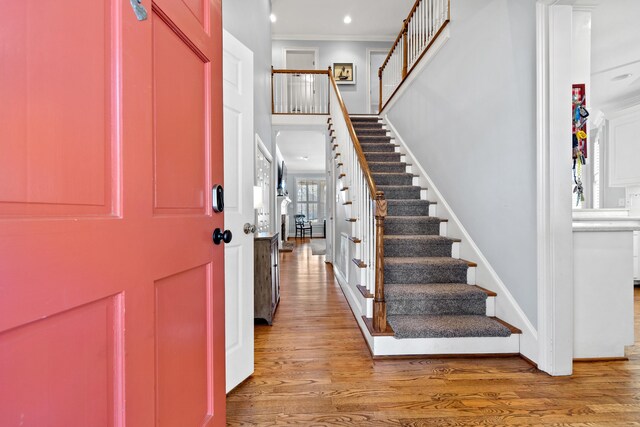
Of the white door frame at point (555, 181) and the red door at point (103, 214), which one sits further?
the white door frame at point (555, 181)

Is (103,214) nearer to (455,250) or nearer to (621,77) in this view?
(455,250)

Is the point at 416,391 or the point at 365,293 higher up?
the point at 365,293

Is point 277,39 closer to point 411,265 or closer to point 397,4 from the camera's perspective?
point 397,4

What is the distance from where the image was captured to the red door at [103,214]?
1.64 feet

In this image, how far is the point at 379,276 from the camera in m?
2.16

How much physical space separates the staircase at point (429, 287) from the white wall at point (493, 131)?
0.89 feet

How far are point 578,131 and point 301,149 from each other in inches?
258

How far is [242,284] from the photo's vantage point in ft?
5.80

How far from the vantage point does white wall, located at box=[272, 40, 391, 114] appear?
7.19 meters

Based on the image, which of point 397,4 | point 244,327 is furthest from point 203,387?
point 397,4

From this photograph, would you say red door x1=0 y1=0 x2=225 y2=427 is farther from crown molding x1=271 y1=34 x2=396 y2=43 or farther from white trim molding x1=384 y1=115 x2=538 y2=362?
crown molding x1=271 y1=34 x2=396 y2=43

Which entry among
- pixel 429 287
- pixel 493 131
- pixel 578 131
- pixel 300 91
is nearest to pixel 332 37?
pixel 300 91

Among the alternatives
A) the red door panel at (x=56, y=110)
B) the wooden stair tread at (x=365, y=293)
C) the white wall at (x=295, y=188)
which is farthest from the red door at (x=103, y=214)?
the white wall at (x=295, y=188)

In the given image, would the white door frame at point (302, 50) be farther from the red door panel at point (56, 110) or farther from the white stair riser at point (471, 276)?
the red door panel at point (56, 110)
